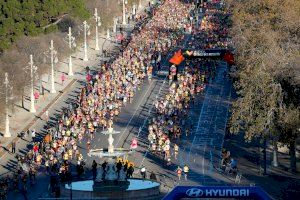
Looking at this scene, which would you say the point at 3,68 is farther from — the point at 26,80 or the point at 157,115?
the point at 157,115

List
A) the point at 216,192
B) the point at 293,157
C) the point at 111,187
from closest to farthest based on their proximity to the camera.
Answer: the point at 216,192
the point at 111,187
the point at 293,157

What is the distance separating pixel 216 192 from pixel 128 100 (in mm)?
42167

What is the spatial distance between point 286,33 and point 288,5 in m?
9.27

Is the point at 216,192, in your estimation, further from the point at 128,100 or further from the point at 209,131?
the point at 128,100

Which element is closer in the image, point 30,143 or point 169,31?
point 30,143

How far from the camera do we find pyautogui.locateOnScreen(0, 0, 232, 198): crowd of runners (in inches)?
2847

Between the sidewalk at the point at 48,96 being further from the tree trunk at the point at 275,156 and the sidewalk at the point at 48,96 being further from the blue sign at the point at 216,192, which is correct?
the blue sign at the point at 216,192

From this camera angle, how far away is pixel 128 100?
296ft

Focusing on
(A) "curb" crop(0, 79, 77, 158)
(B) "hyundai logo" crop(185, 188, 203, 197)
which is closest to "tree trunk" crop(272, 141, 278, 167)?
(A) "curb" crop(0, 79, 77, 158)

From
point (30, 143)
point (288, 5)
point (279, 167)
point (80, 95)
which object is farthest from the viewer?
point (288, 5)

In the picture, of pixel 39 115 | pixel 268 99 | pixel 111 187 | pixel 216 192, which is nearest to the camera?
pixel 216 192

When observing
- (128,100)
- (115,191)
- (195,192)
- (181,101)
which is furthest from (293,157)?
(128,100)

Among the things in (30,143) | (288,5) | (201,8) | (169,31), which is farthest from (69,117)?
(201,8)

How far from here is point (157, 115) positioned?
84688 mm
